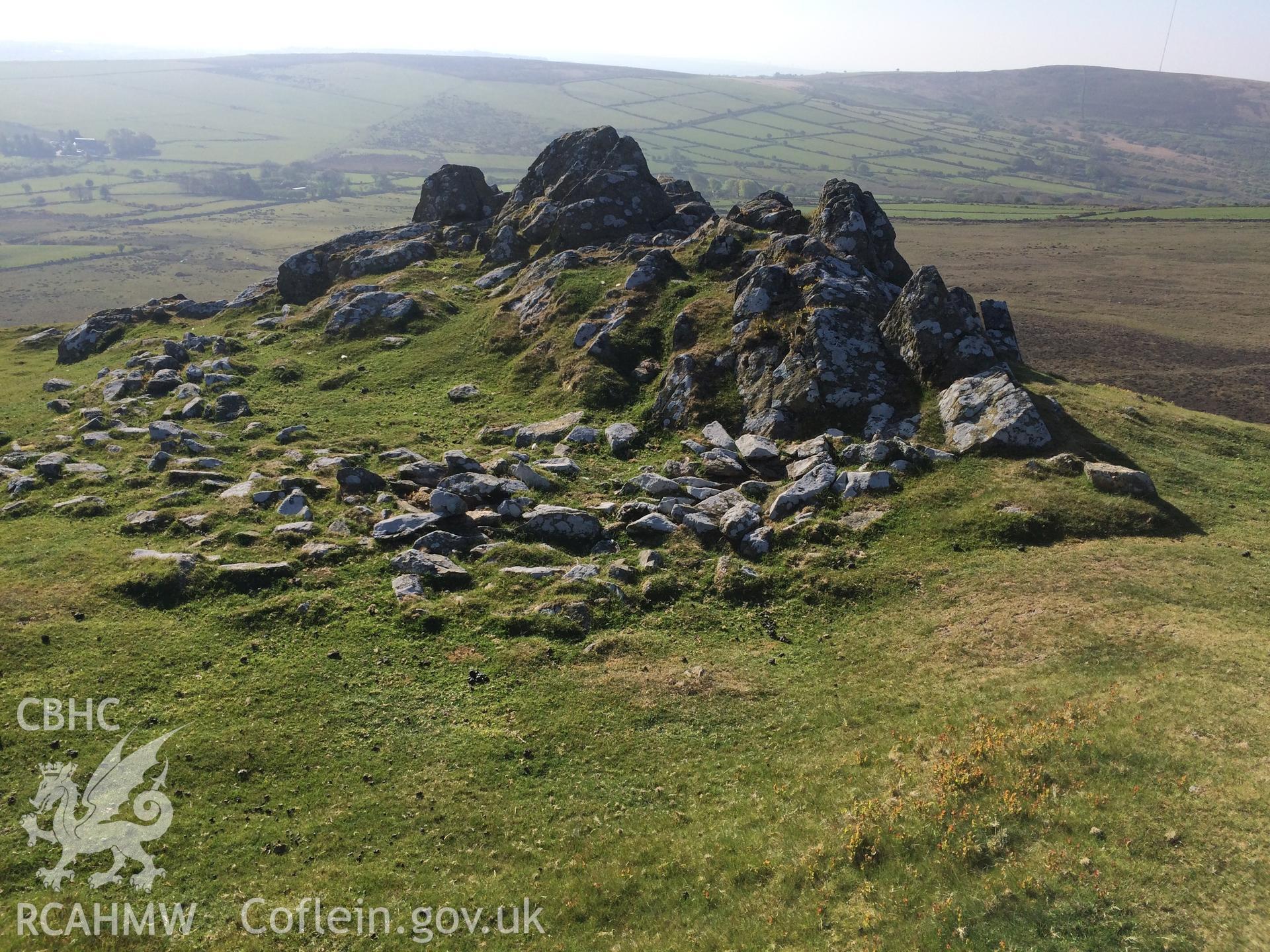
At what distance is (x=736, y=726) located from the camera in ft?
80.5

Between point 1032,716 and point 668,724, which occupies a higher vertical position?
point 1032,716

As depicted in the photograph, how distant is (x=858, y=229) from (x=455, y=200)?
6046 centimetres

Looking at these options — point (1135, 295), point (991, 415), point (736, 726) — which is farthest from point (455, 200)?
point (1135, 295)

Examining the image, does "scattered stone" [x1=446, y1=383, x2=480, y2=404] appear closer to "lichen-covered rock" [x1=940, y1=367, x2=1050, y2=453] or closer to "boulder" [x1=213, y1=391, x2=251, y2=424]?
"boulder" [x1=213, y1=391, x2=251, y2=424]

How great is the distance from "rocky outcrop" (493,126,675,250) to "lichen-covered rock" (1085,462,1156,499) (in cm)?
5587

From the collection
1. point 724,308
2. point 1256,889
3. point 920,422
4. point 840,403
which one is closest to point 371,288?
point 724,308

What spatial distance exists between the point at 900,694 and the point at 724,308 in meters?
36.6

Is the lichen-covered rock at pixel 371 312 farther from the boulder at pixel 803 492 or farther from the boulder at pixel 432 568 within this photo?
the boulder at pixel 803 492

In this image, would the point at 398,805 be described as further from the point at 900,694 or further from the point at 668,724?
the point at 900,694

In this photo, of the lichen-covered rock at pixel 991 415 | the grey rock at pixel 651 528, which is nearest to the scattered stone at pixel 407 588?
the grey rock at pixel 651 528

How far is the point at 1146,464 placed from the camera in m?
40.0

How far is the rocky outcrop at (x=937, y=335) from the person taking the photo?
43.7 metres

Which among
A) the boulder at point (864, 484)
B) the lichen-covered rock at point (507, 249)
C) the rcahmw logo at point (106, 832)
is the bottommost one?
the rcahmw logo at point (106, 832)

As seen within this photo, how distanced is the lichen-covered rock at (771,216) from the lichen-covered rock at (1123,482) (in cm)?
3855
